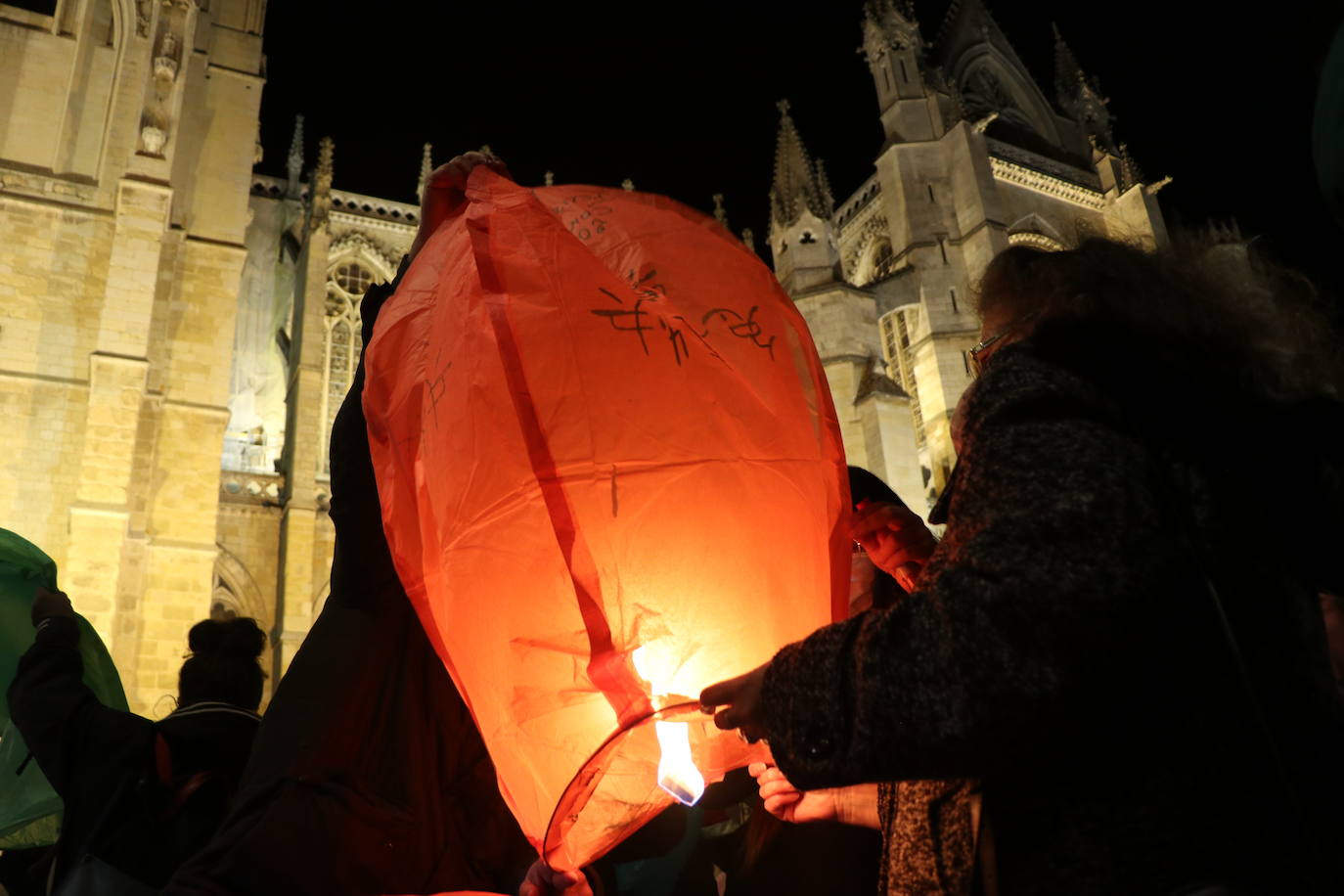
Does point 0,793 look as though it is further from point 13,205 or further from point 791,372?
point 13,205

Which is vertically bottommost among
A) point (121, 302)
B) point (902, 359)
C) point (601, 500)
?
point (601, 500)

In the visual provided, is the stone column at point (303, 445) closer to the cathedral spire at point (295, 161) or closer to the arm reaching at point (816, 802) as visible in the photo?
the cathedral spire at point (295, 161)

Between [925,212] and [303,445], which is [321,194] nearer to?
[303,445]

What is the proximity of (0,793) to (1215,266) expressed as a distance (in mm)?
3267

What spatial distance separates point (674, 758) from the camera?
1.05 metres

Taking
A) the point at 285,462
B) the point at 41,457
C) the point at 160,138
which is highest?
the point at 160,138

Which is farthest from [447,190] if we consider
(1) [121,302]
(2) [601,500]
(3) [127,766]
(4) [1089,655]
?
(1) [121,302]

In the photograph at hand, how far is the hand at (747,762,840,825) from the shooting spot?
1.37m

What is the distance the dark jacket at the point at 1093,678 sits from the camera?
877mm

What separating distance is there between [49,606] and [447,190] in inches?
68.4

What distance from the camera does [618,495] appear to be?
1119 millimetres

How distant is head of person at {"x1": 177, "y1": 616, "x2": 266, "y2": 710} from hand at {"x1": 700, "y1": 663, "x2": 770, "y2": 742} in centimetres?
181

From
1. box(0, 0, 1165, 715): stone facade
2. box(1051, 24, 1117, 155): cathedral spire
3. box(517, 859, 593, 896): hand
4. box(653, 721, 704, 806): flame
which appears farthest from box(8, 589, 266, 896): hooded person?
box(1051, 24, 1117, 155): cathedral spire

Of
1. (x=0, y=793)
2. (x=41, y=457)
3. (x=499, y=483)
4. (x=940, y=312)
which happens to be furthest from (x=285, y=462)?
(x=499, y=483)
